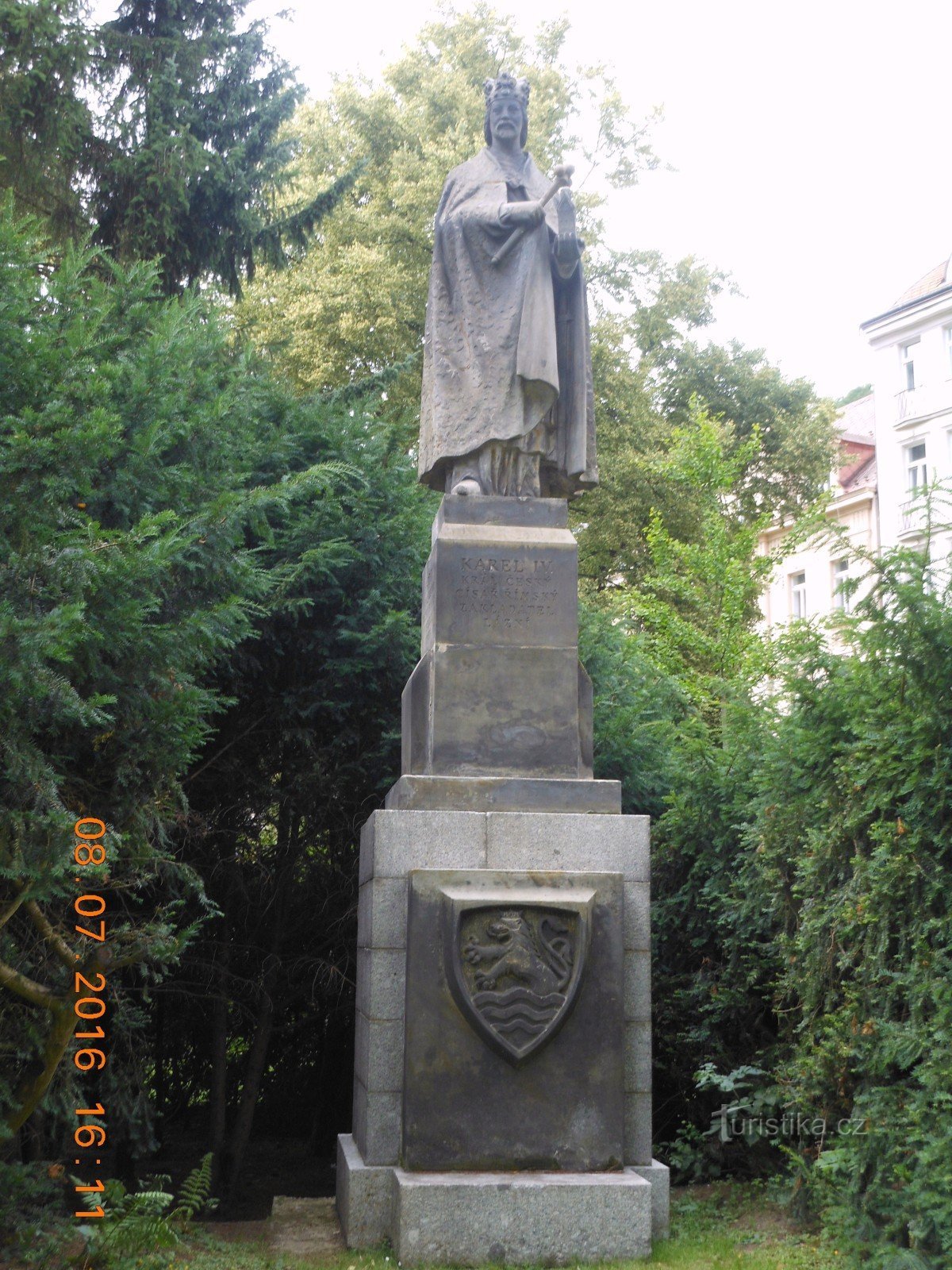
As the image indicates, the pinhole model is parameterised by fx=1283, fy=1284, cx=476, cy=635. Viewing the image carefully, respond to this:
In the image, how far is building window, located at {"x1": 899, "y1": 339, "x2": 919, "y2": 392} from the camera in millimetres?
31766

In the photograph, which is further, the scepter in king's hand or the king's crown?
the king's crown

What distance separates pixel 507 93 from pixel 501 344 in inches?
58.1

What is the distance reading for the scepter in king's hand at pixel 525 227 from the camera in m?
6.70

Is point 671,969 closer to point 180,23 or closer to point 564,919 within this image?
point 564,919

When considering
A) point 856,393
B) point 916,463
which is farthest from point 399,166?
point 856,393

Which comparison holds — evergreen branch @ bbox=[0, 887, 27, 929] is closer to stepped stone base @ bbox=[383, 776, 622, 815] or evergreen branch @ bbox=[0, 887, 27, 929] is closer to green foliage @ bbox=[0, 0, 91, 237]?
stepped stone base @ bbox=[383, 776, 622, 815]

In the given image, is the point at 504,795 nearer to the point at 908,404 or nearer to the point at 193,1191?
the point at 193,1191

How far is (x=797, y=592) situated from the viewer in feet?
126

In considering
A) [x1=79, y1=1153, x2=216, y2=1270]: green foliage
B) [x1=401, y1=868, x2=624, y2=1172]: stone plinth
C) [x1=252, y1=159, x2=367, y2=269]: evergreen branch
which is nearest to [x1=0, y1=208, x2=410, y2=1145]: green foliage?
[x1=79, y1=1153, x2=216, y2=1270]: green foliage

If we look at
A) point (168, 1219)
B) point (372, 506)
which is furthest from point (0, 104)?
point (168, 1219)

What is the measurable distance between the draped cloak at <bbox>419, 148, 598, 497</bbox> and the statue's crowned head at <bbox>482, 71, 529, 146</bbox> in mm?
195

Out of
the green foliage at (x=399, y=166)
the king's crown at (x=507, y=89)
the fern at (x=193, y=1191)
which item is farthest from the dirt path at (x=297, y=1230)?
the green foliage at (x=399, y=166)

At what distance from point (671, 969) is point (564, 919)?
3074 millimetres

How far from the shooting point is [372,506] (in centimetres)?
970
